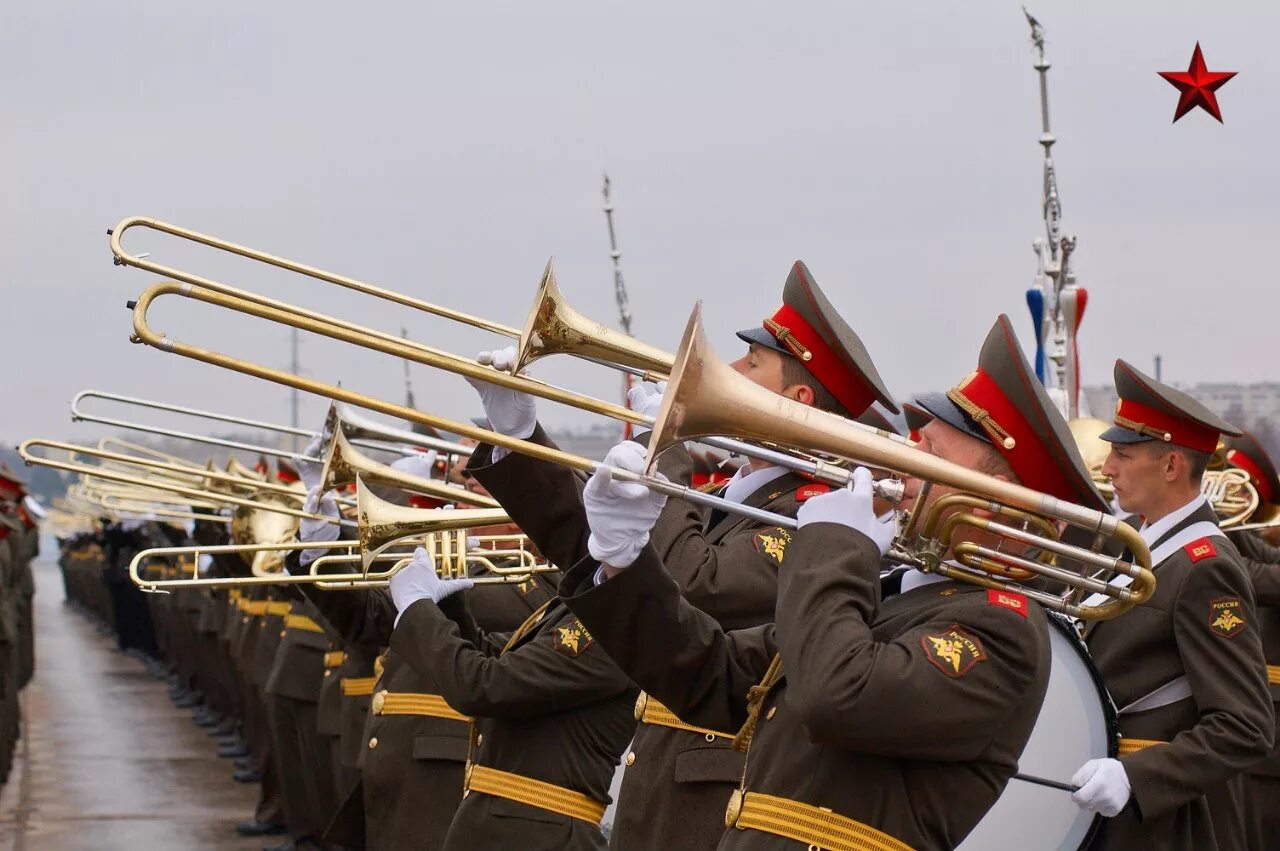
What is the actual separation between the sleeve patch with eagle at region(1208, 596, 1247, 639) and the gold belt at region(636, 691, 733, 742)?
1.38 m

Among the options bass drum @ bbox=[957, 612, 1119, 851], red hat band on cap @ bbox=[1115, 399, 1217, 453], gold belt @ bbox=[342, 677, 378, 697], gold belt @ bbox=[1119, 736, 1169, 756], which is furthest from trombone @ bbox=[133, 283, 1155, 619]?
gold belt @ bbox=[342, 677, 378, 697]

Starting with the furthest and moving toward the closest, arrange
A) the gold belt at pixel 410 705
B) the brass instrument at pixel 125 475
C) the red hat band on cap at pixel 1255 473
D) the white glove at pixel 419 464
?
1. the red hat band on cap at pixel 1255 473
2. the white glove at pixel 419 464
3. the gold belt at pixel 410 705
4. the brass instrument at pixel 125 475

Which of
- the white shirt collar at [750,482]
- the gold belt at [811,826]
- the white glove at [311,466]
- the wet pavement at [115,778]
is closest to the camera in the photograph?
the gold belt at [811,826]

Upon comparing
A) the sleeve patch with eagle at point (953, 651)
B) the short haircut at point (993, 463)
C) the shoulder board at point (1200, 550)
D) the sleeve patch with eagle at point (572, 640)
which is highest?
the short haircut at point (993, 463)

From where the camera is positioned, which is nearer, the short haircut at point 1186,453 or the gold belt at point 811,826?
the gold belt at point 811,826

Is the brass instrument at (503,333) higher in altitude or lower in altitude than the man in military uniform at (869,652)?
higher

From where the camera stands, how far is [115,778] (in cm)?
1468

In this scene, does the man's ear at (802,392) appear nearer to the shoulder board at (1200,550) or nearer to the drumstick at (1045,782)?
the drumstick at (1045,782)

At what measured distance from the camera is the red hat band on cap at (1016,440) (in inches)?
145

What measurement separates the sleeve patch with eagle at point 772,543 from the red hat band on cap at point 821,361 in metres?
0.35

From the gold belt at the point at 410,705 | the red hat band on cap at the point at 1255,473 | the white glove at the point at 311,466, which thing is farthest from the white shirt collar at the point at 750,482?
the red hat band on cap at the point at 1255,473

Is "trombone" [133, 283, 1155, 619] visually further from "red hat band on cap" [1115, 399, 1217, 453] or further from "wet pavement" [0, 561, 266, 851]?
"wet pavement" [0, 561, 266, 851]

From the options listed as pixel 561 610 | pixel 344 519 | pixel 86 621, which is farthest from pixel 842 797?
pixel 86 621

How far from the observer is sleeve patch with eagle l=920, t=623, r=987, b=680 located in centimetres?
346
